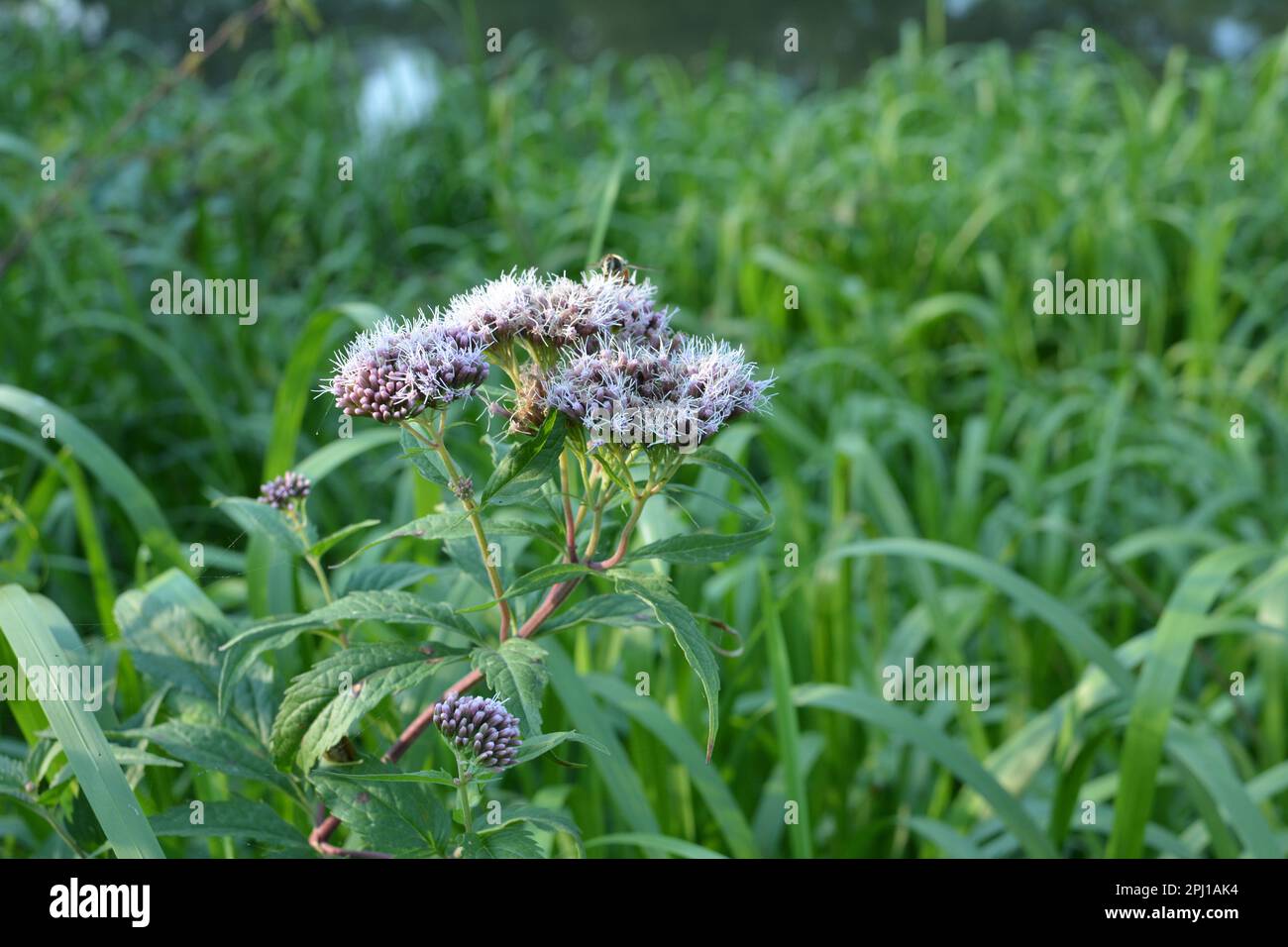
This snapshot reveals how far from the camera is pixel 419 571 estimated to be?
771 mm

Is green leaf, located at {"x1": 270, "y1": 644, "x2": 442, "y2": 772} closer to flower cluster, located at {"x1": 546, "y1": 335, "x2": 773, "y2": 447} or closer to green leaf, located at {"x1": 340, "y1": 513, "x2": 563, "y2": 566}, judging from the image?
green leaf, located at {"x1": 340, "y1": 513, "x2": 563, "y2": 566}

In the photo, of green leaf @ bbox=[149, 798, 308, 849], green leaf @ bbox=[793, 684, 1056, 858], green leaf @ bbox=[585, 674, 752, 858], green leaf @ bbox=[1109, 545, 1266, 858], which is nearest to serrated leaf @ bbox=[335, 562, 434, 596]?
green leaf @ bbox=[149, 798, 308, 849]

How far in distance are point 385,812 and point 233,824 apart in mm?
117

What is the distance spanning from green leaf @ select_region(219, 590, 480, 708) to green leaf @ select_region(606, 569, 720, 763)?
0.11m

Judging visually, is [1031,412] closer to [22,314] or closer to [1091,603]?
[1091,603]

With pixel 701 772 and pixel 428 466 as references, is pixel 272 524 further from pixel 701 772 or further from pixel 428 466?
pixel 701 772

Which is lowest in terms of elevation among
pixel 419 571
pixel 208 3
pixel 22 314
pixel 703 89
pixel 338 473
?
pixel 419 571

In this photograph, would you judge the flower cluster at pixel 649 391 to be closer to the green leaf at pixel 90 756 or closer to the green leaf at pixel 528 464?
the green leaf at pixel 528 464

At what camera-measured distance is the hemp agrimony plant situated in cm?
58

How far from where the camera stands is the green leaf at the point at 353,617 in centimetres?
62

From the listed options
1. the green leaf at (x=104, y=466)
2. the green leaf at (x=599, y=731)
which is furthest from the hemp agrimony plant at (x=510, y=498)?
the green leaf at (x=104, y=466)

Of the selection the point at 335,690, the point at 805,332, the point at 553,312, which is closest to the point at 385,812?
the point at 335,690
